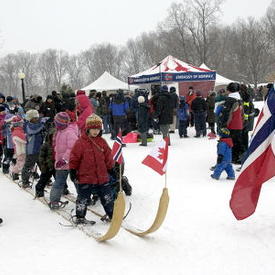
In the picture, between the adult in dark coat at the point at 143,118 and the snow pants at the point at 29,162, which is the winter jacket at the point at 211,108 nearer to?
the adult in dark coat at the point at 143,118

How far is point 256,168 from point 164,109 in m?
7.25

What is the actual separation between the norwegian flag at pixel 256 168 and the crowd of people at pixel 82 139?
1.67m

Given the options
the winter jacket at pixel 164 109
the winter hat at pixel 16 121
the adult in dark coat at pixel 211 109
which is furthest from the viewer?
the adult in dark coat at pixel 211 109

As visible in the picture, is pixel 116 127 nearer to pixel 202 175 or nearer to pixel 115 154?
pixel 202 175

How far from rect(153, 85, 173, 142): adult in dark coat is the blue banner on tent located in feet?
17.2

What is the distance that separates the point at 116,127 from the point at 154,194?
644cm

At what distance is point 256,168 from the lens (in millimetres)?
5039

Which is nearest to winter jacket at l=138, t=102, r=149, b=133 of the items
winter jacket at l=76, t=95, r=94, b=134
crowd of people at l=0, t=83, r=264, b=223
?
crowd of people at l=0, t=83, r=264, b=223

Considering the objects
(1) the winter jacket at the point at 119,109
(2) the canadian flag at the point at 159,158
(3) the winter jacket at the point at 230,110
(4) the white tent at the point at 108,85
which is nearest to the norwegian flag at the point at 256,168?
(2) the canadian flag at the point at 159,158

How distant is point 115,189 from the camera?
6488 mm

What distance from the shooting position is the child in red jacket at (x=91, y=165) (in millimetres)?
5219

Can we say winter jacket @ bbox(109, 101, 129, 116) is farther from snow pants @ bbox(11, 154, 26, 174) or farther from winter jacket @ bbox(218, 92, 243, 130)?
winter jacket @ bbox(218, 92, 243, 130)

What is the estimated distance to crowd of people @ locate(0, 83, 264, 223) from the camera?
531 cm

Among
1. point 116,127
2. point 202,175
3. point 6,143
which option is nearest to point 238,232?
point 202,175
